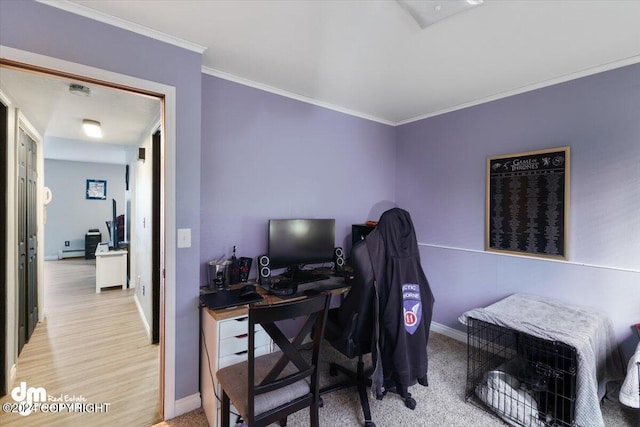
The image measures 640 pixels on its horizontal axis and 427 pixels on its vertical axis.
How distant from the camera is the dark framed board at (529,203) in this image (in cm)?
231

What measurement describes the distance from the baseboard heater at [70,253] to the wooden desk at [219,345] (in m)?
7.29

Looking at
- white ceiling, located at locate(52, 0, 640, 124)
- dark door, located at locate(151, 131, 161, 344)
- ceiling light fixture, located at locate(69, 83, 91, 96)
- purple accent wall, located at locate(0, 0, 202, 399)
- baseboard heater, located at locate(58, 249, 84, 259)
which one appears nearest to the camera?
purple accent wall, located at locate(0, 0, 202, 399)

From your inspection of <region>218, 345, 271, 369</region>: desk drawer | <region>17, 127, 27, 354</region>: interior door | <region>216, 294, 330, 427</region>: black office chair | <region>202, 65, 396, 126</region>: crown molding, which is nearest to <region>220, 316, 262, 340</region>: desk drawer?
<region>218, 345, 271, 369</region>: desk drawer

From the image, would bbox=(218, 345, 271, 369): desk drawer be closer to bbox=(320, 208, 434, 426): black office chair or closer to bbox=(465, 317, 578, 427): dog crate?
bbox=(320, 208, 434, 426): black office chair

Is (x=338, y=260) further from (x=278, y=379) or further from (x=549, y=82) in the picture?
(x=549, y=82)

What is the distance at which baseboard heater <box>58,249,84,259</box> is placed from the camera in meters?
6.71

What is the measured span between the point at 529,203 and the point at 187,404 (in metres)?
3.22

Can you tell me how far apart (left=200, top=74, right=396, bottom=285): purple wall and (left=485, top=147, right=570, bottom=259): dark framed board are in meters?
1.30

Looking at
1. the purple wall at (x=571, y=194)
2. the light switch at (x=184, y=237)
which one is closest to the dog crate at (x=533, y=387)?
the purple wall at (x=571, y=194)

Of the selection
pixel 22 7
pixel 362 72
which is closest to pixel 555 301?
pixel 362 72

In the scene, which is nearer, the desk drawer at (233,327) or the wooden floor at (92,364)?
the desk drawer at (233,327)

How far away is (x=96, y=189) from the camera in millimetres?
7086

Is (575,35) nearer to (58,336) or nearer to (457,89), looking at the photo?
(457,89)

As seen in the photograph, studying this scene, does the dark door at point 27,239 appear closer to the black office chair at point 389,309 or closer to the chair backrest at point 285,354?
the chair backrest at point 285,354
